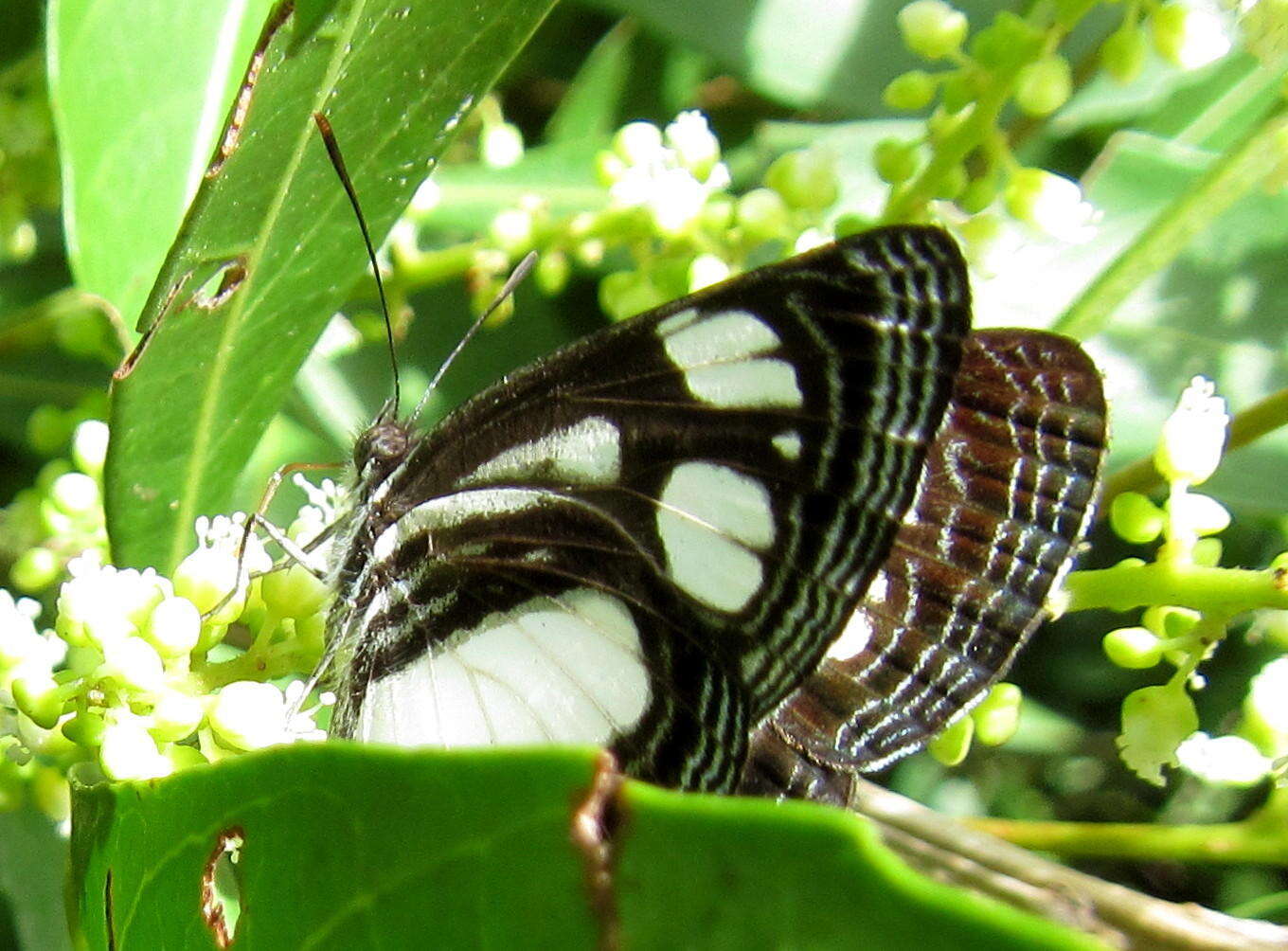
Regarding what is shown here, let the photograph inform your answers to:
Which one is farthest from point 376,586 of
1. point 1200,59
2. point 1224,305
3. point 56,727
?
point 1224,305

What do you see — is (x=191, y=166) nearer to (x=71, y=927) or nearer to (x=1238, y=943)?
(x=71, y=927)

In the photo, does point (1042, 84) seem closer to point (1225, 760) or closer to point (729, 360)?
point (729, 360)

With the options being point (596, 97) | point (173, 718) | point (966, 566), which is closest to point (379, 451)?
point (173, 718)

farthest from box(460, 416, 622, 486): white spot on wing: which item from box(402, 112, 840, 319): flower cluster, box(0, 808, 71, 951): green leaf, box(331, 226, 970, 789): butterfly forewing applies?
box(0, 808, 71, 951): green leaf

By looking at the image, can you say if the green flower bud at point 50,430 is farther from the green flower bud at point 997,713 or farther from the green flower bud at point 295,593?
the green flower bud at point 997,713

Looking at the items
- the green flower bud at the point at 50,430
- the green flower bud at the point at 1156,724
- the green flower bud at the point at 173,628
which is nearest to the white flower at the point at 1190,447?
the green flower bud at the point at 1156,724

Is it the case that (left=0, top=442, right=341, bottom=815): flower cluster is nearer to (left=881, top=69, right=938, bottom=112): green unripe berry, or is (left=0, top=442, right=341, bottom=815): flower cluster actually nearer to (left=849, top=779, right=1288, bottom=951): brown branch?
(left=849, top=779, right=1288, bottom=951): brown branch
